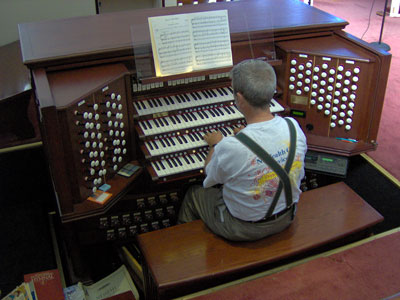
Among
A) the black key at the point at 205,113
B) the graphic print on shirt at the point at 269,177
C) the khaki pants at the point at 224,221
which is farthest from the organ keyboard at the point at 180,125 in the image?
the graphic print on shirt at the point at 269,177

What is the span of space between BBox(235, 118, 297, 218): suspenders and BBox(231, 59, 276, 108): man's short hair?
183 mm

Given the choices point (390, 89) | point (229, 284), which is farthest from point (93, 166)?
point (390, 89)

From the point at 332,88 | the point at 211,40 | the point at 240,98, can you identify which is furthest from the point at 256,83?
the point at 332,88

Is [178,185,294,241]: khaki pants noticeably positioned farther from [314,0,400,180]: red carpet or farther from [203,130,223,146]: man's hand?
[314,0,400,180]: red carpet

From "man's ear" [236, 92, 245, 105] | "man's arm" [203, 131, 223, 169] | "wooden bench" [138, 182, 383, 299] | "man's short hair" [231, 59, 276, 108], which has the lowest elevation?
"wooden bench" [138, 182, 383, 299]

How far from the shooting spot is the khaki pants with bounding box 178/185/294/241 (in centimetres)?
250

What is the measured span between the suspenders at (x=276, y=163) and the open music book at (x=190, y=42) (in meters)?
0.77

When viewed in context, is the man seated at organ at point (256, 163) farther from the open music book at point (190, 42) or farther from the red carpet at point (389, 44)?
the red carpet at point (389, 44)

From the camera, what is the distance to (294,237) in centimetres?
262

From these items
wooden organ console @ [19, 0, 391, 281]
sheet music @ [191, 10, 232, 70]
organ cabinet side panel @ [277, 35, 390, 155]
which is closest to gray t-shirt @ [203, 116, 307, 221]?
wooden organ console @ [19, 0, 391, 281]

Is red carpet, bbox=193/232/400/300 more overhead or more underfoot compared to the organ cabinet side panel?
more underfoot

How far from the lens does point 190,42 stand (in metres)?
2.85

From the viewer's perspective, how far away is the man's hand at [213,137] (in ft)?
9.27

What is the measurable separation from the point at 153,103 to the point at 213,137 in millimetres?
458
